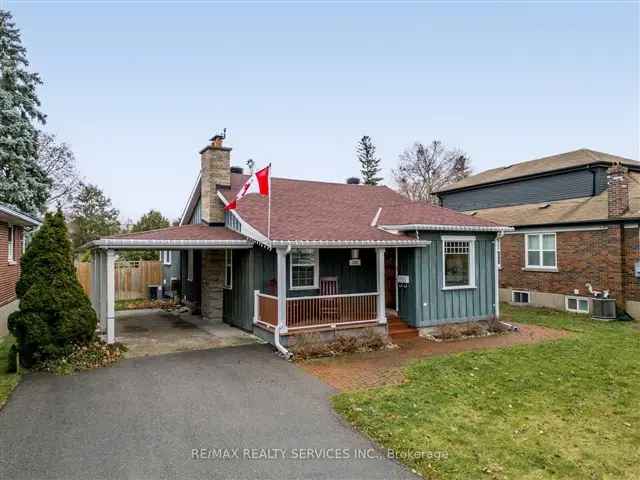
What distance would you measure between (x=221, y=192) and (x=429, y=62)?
34.5 ft

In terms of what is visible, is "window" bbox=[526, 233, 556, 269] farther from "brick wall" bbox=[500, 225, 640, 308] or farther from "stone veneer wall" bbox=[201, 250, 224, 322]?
"stone veneer wall" bbox=[201, 250, 224, 322]

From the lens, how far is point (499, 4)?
13.4m

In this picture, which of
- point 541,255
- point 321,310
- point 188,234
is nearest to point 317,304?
point 321,310

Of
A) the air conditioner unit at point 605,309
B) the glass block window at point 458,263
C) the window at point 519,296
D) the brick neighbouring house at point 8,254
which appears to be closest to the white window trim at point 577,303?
the air conditioner unit at point 605,309

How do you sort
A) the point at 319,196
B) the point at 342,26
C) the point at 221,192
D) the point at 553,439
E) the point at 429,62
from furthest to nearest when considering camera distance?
the point at 429,62, the point at 342,26, the point at 319,196, the point at 221,192, the point at 553,439

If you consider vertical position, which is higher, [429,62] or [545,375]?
[429,62]

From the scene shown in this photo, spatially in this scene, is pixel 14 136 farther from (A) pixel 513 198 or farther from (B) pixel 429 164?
(B) pixel 429 164

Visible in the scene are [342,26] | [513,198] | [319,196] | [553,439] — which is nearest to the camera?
[553,439]

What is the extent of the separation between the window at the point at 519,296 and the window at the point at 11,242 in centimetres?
1868

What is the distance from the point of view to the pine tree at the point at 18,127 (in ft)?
62.4

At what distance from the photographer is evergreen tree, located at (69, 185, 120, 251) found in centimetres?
3256

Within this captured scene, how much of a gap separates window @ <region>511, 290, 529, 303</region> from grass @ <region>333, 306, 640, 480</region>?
728 cm

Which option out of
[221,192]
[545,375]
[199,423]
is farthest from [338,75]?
[199,423]

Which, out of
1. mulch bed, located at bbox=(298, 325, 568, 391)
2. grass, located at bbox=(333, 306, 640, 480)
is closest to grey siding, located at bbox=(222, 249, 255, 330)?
mulch bed, located at bbox=(298, 325, 568, 391)
